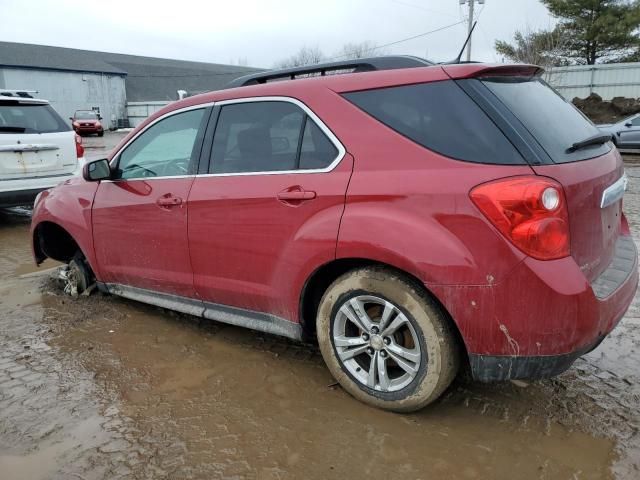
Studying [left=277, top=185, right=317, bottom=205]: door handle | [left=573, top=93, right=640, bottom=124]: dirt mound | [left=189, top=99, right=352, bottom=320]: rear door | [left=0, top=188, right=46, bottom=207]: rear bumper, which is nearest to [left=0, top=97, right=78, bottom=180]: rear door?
[left=0, top=188, right=46, bottom=207]: rear bumper

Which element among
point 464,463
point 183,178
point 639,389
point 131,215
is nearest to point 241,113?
point 183,178

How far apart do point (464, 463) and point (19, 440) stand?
7.09 feet

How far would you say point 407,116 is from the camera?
273 cm

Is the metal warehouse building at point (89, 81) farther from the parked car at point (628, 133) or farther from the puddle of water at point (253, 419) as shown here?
the puddle of water at point (253, 419)

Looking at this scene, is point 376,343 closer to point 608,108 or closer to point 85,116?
point 608,108

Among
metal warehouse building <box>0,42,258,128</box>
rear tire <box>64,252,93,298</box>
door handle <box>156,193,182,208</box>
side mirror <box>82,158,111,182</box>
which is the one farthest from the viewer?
metal warehouse building <box>0,42,258,128</box>

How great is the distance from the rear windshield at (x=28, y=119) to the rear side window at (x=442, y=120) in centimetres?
601

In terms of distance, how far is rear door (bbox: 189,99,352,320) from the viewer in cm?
289

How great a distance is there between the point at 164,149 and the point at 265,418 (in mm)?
2031

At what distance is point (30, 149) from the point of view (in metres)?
7.21

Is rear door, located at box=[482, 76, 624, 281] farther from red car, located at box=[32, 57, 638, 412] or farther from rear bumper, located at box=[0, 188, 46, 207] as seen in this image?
rear bumper, located at box=[0, 188, 46, 207]

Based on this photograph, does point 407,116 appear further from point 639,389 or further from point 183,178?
point 639,389

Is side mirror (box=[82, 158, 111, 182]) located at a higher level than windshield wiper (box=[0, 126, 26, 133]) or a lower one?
lower

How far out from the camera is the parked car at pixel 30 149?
277 inches
